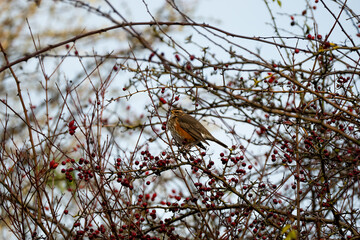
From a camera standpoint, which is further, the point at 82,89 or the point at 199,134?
the point at 82,89

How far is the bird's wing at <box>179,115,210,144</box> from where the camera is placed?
6738 millimetres

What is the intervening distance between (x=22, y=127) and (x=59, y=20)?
353 cm

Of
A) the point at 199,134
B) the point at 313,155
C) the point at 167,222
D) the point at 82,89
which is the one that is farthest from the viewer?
the point at 82,89

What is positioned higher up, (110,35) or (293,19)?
(110,35)

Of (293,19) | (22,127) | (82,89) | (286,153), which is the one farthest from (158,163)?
(82,89)

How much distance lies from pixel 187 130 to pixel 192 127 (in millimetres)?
94

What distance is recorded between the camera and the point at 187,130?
273 inches

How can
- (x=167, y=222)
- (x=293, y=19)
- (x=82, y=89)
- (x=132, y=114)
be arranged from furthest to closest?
(x=82, y=89) < (x=132, y=114) < (x=293, y=19) < (x=167, y=222)

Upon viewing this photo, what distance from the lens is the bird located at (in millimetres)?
6773

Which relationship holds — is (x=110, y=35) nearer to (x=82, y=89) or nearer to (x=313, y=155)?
(x=82, y=89)

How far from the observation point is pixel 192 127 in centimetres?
696

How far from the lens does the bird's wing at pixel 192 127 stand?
6.74 m

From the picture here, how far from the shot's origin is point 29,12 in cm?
1217

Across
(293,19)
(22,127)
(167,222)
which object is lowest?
(167,222)
